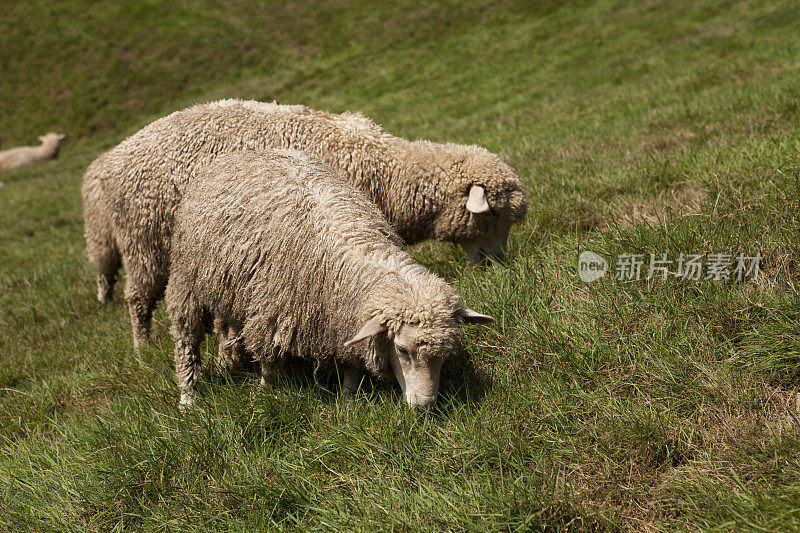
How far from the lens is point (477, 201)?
451 centimetres

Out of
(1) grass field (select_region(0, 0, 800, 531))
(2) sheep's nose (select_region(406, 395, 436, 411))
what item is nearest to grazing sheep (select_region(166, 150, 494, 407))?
(2) sheep's nose (select_region(406, 395, 436, 411))

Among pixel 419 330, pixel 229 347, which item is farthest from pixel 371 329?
pixel 229 347

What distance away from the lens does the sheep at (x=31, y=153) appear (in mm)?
18234

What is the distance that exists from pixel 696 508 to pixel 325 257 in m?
2.07

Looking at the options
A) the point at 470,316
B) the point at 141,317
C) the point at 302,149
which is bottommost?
the point at 141,317

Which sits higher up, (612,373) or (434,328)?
(434,328)

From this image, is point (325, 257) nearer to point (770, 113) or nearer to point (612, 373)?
point (612, 373)

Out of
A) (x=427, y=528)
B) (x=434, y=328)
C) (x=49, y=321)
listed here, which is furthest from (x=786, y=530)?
(x=49, y=321)

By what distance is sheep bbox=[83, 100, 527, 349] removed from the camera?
417 cm

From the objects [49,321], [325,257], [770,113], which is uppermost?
[770,113]

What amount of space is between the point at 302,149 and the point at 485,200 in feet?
5.05

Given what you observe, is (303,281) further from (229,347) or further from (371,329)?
(229,347)

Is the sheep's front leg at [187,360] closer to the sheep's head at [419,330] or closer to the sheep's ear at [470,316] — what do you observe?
the sheep's head at [419,330]

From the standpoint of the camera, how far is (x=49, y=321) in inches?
229
